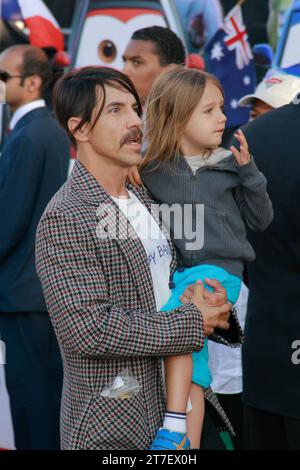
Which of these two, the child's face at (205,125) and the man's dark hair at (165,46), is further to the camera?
the man's dark hair at (165,46)

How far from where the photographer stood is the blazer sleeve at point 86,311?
2330 mm

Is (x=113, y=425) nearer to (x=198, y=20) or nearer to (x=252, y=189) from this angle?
(x=252, y=189)

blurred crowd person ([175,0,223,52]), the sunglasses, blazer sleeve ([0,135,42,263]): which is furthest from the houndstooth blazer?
blurred crowd person ([175,0,223,52])

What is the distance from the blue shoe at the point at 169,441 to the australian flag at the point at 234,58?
3.46 m

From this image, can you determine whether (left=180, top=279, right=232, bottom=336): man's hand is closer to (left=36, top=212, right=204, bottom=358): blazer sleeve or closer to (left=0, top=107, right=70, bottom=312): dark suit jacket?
(left=36, top=212, right=204, bottom=358): blazer sleeve

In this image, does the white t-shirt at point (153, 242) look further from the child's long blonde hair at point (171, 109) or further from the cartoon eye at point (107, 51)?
the cartoon eye at point (107, 51)

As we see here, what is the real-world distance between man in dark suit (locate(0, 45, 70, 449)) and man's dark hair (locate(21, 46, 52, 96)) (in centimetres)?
12

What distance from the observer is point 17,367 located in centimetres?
445

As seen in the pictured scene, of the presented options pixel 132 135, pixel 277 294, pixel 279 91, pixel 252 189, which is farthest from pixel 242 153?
pixel 279 91

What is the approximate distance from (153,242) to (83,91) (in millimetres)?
481

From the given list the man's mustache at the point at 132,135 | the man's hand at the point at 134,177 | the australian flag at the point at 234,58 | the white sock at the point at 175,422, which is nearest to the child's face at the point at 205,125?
the man's hand at the point at 134,177

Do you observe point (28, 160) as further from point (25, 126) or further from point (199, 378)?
point (199, 378)

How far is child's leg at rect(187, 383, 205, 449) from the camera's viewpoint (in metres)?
2.62

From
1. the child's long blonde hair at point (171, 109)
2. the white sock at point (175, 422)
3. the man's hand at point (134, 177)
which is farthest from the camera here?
the child's long blonde hair at point (171, 109)
